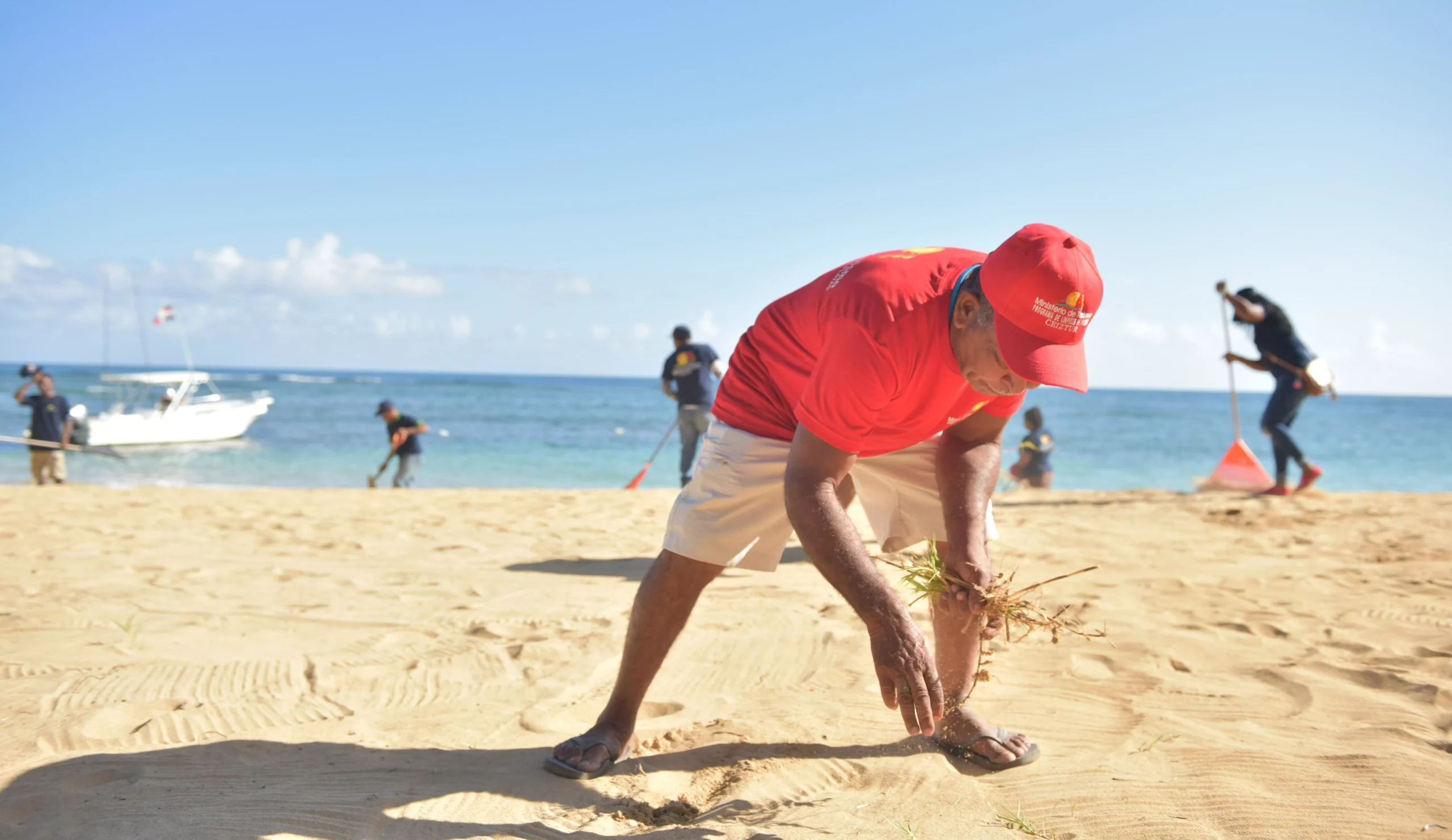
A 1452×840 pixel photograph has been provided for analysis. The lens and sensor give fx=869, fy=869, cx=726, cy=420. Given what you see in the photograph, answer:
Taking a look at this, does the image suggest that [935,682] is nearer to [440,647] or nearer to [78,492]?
[440,647]

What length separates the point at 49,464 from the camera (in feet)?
35.3

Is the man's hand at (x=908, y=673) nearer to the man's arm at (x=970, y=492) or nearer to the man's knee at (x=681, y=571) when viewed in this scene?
the man's arm at (x=970, y=492)

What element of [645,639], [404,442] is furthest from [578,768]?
[404,442]

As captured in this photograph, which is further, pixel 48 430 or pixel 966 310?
pixel 48 430

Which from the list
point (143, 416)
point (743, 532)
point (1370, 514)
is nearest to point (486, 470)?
point (143, 416)

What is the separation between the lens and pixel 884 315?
185 cm

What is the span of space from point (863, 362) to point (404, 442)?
395 inches

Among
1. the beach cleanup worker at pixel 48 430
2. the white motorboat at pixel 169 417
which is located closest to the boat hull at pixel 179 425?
the white motorboat at pixel 169 417

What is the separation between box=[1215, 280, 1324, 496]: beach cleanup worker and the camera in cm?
784

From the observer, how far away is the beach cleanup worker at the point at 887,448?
1773mm

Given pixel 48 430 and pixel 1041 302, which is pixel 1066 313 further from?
pixel 48 430

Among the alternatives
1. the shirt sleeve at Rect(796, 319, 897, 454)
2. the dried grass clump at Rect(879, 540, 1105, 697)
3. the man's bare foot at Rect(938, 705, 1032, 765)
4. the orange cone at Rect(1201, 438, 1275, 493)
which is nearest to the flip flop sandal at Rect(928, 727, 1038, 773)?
the man's bare foot at Rect(938, 705, 1032, 765)

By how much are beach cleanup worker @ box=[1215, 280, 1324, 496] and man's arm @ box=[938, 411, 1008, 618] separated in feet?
22.3

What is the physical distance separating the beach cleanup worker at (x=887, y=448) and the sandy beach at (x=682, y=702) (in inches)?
10.7
